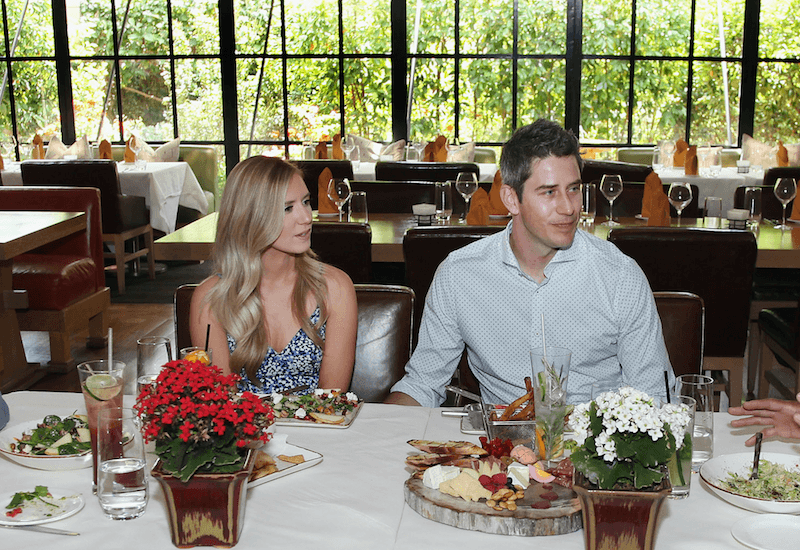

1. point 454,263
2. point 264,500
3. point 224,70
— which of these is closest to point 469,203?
point 454,263

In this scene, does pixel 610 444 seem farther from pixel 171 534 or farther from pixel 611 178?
pixel 611 178

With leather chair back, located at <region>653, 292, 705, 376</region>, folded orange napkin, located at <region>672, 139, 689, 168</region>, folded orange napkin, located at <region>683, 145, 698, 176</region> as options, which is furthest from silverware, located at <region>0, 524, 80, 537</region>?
folded orange napkin, located at <region>672, 139, 689, 168</region>

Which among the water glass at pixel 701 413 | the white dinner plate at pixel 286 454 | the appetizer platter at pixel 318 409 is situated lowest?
the white dinner plate at pixel 286 454

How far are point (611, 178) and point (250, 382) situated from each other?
2.17 meters

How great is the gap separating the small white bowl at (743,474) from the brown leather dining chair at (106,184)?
187 inches

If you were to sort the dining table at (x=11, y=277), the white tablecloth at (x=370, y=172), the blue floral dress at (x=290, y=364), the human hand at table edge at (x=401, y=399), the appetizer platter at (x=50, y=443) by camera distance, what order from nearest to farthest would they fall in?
the appetizer platter at (x=50, y=443) → the human hand at table edge at (x=401, y=399) → the blue floral dress at (x=290, y=364) → the dining table at (x=11, y=277) → the white tablecloth at (x=370, y=172)

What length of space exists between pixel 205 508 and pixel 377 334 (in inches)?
40.4

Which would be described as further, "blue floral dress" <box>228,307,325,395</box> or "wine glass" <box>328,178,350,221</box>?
"wine glass" <box>328,178,350,221</box>

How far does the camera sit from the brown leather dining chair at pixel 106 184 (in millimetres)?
5457

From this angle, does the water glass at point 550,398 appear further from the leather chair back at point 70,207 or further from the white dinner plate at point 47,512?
the leather chair back at point 70,207

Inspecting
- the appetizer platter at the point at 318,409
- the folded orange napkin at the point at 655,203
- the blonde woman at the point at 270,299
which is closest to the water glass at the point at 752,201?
the folded orange napkin at the point at 655,203

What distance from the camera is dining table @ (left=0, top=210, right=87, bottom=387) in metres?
3.69

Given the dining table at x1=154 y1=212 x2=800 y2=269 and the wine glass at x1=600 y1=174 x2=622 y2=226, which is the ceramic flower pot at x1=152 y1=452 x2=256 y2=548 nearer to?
the dining table at x1=154 y1=212 x2=800 y2=269

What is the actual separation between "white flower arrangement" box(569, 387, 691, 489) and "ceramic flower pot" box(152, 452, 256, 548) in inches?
18.3
